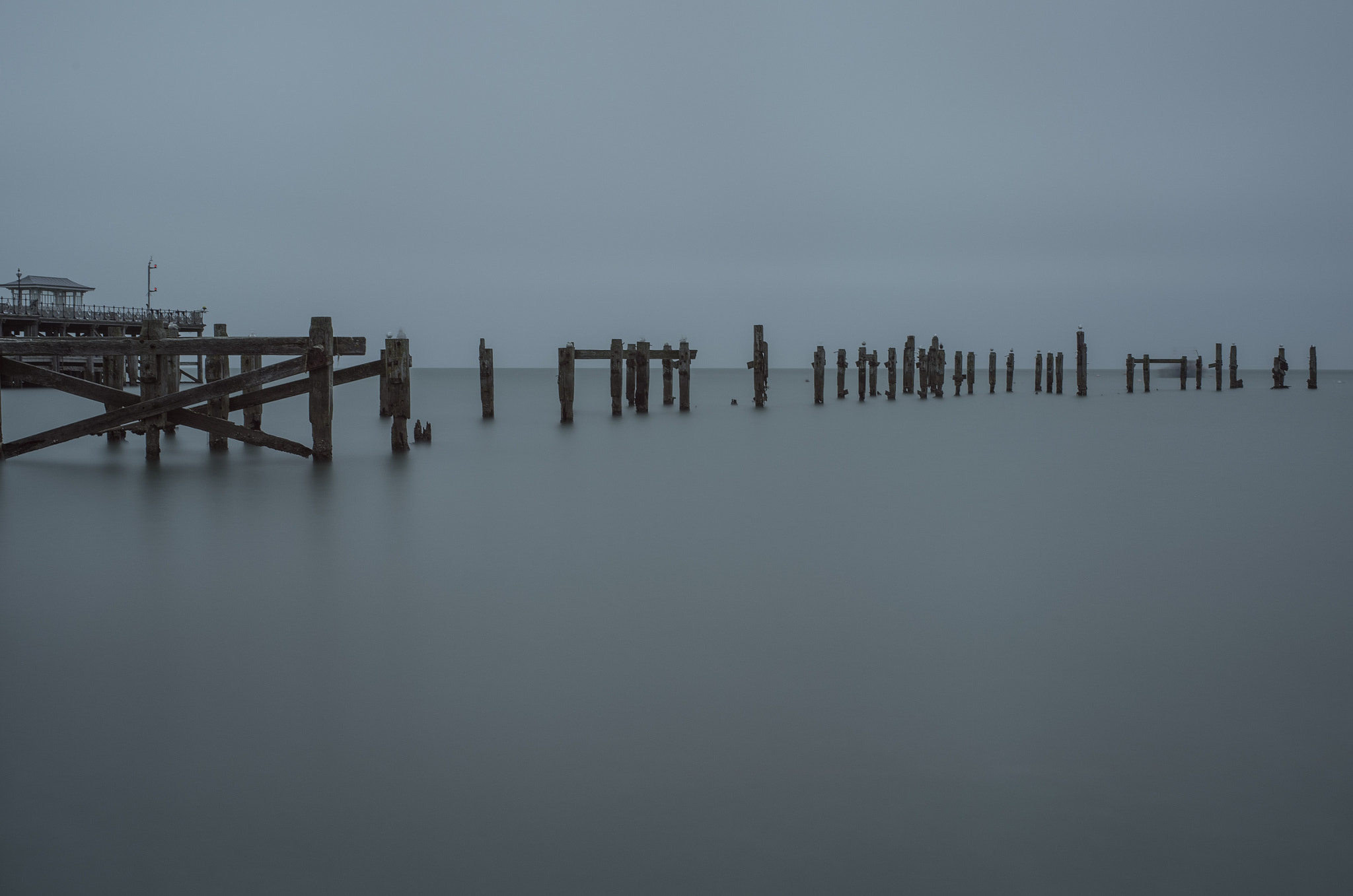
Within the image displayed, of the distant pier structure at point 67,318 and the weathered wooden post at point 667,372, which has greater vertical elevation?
the distant pier structure at point 67,318

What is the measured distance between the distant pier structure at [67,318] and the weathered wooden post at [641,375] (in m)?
19.8

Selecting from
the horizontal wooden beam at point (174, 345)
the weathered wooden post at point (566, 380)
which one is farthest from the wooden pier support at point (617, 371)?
the horizontal wooden beam at point (174, 345)

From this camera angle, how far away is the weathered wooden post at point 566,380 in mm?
21203

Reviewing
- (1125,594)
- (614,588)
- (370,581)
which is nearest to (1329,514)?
(1125,594)

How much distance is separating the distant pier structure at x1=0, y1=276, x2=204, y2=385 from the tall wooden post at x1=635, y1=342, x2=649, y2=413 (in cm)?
1982

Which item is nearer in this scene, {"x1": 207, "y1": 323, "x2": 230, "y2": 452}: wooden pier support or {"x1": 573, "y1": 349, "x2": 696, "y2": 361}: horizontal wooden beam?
{"x1": 207, "y1": 323, "x2": 230, "y2": 452}: wooden pier support

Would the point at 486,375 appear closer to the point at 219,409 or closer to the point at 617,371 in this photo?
the point at 617,371

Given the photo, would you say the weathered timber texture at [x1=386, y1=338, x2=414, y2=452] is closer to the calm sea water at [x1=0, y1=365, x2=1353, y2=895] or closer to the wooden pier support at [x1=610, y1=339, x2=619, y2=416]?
the calm sea water at [x1=0, y1=365, x2=1353, y2=895]

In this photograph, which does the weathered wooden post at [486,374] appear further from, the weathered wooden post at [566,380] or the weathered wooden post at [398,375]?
the weathered wooden post at [398,375]

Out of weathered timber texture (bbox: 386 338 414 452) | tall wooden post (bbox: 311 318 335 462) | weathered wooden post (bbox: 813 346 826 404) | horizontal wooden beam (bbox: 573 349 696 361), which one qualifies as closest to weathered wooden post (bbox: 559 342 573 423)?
horizontal wooden beam (bbox: 573 349 696 361)

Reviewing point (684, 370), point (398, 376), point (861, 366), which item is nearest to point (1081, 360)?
point (861, 366)

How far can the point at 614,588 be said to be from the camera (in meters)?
6.39

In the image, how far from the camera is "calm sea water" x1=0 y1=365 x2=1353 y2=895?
2898 mm

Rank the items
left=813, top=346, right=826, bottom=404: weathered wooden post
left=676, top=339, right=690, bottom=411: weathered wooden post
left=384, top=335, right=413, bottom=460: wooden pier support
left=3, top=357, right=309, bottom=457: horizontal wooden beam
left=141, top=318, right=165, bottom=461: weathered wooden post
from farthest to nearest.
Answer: left=813, top=346, right=826, bottom=404: weathered wooden post → left=676, top=339, right=690, bottom=411: weathered wooden post → left=384, top=335, right=413, bottom=460: wooden pier support → left=141, top=318, right=165, bottom=461: weathered wooden post → left=3, top=357, right=309, bottom=457: horizontal wooden beam
